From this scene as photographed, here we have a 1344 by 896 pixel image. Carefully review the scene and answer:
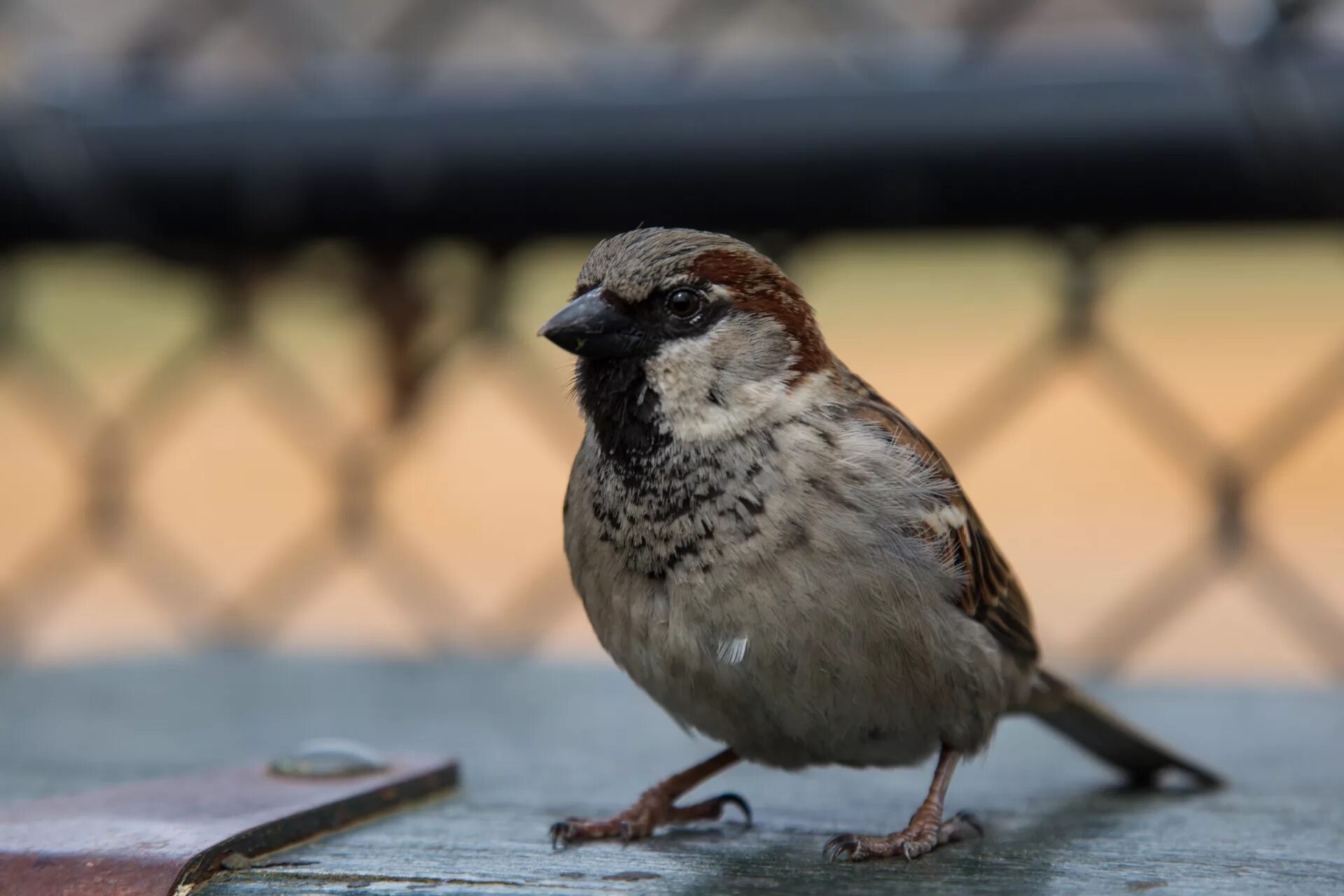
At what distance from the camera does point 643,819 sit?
1.78m

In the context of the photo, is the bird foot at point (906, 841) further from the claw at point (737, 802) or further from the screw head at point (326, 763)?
the screw head at point (326, 763)

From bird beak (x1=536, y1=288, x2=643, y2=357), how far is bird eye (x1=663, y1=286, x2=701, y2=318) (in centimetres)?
4

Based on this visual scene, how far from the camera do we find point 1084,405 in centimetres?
931

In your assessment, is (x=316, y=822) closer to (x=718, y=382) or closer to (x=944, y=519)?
(x=718, y=382)

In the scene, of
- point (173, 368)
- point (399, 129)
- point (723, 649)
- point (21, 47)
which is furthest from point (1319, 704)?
point (21, 47)

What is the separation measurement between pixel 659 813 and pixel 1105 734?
64 centimetres

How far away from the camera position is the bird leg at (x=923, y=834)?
5.26 ft

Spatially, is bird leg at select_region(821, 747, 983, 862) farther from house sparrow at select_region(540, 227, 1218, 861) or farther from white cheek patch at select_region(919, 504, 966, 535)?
white cheek patch at select_region(919, 504, 966, 535)

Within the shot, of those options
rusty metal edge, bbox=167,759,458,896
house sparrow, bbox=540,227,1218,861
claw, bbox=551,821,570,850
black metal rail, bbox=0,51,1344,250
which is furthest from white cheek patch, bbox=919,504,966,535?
black metal rail, bbox=0,51,1344,250

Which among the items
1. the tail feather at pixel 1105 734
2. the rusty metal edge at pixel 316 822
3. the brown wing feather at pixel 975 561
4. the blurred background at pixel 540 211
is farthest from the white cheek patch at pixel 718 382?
the tail feather at pixel 1105 734

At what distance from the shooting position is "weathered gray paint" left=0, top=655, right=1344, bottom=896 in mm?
1478

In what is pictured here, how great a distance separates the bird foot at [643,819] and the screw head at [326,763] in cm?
22

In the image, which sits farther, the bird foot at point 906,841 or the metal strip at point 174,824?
the bird foot at point 906,841

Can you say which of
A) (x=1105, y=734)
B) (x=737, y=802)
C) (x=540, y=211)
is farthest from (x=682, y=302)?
(x=540, y=211)
